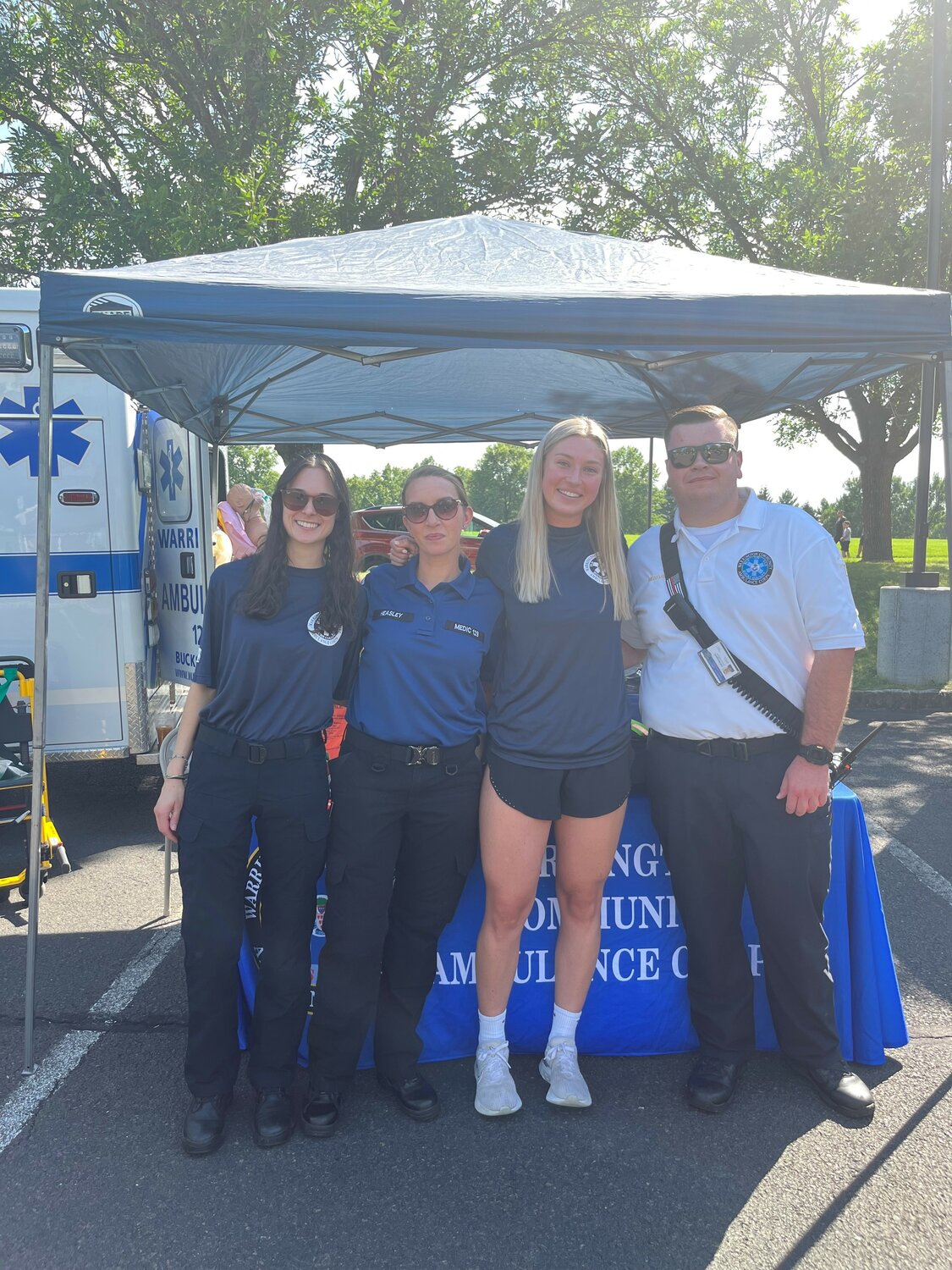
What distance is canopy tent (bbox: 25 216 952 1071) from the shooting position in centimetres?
272

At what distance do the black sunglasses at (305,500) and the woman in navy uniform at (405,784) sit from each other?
0.70 ft

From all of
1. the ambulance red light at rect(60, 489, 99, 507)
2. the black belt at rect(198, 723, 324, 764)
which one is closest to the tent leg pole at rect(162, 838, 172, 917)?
the black belt at rect(198, 723, 324, 764)

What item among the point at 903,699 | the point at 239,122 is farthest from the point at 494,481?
the point at 903,699

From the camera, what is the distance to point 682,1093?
291 cm

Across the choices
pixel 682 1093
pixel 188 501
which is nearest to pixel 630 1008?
pixel 682 1093

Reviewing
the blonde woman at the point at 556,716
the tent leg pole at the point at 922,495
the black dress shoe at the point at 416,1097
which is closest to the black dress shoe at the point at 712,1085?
the blonde woman at the point at 556,716

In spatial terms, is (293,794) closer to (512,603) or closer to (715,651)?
(512,603)

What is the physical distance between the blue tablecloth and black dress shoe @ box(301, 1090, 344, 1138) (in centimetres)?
29

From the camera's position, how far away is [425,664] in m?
2.62

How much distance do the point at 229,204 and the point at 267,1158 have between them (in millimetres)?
9068

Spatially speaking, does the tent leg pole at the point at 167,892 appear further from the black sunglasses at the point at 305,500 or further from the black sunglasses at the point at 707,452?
the black sunglasses at the point at 707,452

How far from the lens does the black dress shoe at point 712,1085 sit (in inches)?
110

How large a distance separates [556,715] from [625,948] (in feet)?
3.21

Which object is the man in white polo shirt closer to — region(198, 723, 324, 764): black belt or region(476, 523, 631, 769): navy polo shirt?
region(476, 523, 631, 769): navy polo shirt
